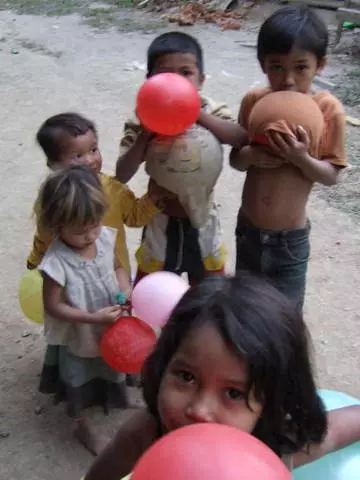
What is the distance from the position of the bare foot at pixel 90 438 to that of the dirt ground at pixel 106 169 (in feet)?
0.11

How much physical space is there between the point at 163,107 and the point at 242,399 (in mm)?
1013

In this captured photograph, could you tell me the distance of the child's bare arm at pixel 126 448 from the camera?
1.40 m

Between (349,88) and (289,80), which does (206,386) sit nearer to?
(289,80)

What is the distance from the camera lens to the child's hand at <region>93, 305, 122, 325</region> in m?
2.04

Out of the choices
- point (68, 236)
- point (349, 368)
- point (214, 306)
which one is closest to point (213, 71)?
point (349, 368)

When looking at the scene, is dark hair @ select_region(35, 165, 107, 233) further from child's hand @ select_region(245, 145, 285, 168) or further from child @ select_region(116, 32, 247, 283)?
child's hand @ select_region(245, 145, 285, 168)

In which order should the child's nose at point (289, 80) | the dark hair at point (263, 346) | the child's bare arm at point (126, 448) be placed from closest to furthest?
1. the dark hair at point (263, 346)
2. the child's bare arm at point (126, 448)
3. the child's nose at point (289, 80)

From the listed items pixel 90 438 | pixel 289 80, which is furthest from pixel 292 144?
pixel 90 438

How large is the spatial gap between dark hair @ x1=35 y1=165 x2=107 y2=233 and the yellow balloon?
40cm

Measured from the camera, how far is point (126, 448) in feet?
4.74

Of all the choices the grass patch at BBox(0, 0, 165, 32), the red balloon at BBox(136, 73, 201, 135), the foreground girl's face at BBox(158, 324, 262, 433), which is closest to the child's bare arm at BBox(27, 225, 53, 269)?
the red balloon at BBox(136, 73, 201, 135)

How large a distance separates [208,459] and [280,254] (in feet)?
4.39

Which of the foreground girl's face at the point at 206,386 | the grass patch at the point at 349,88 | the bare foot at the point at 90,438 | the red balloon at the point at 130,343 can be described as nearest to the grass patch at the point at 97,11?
the grass patch at the point at 349,88

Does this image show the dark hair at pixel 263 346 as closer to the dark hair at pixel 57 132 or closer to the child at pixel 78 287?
the child at pixel 78 287
